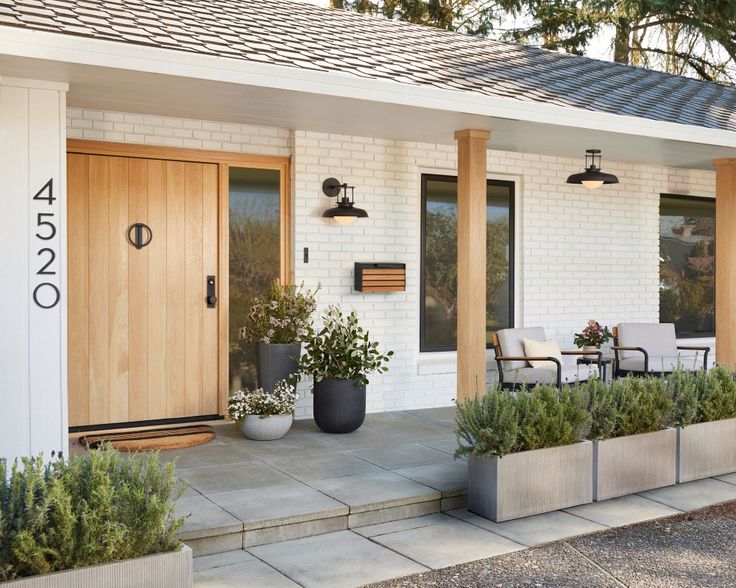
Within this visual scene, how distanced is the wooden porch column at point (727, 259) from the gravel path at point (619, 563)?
3381 mm

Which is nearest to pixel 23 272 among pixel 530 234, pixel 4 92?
pixel 4 92

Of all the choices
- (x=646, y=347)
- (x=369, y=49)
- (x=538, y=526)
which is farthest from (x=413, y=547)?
(x=646, y=347)

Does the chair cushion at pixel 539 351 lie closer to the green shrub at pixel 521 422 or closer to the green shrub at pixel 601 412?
the green shrub at pixel 601 412

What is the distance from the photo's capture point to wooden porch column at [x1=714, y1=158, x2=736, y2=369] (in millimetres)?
7645

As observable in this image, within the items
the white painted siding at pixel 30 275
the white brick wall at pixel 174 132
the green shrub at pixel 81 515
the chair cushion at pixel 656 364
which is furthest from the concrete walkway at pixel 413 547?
the white brick wall at pixel 174 132

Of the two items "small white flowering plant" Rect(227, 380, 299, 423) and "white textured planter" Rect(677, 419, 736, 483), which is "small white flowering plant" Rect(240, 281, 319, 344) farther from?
"white textured planter" Rect(677, 419, 736, 483)

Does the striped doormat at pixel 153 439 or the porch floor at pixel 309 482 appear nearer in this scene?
the porch floor at pixel 309 482

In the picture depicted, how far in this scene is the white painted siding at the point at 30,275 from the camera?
452 cm

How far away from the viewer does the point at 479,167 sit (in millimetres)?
6195

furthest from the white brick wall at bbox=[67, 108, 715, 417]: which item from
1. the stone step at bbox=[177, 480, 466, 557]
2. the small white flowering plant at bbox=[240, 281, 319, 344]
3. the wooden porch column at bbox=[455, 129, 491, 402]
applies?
the stone step at bbox=[177, 480, 466, 557]

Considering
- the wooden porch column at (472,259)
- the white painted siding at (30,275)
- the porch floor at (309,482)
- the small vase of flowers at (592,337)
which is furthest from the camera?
the small vase of flowers at (592,337)

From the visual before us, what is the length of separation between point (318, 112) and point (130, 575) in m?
3.66

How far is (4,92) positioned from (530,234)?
5.10m

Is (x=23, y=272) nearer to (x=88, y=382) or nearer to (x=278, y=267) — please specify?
(x=88, y=382)
